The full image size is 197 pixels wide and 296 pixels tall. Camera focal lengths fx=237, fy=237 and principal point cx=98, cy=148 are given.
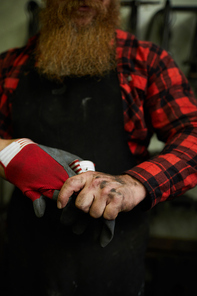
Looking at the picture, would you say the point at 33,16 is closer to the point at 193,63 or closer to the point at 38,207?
the point at 193,63

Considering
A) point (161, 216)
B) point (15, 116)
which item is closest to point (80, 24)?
point (15, 116)

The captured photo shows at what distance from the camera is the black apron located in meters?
0.75

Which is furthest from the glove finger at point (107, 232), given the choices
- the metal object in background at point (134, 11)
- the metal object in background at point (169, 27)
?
the metal object in background at point (134, 11)

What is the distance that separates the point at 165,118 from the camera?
766mm

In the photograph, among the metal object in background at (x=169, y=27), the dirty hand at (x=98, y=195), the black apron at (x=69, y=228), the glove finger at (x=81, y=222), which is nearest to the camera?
the dirty hand at (x=98, y=195)

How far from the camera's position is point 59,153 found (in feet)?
2.07

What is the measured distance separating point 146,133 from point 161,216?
3.90 ft

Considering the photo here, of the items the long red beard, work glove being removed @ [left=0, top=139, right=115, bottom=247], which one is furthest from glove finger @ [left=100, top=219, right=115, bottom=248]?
the long red beard

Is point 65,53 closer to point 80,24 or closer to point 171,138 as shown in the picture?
point 80,24

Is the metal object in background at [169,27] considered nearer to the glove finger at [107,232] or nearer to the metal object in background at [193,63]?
the metal object in background at [193,63]

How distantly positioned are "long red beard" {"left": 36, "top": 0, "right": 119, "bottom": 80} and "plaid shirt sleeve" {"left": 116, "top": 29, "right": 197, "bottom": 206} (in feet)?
0.33

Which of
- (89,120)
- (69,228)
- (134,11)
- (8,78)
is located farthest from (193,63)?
(69,228)

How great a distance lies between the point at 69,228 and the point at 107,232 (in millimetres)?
219

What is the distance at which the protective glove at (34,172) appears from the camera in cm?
57
